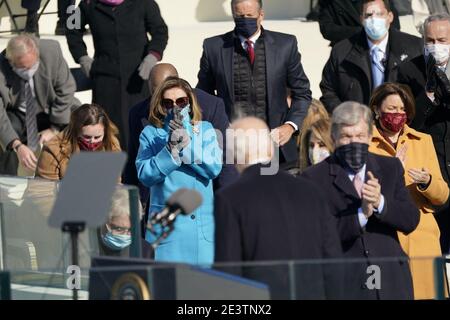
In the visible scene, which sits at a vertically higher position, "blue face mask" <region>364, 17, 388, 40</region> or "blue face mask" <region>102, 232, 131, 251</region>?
"blue face mask" <region>364, 17, 388, 40</region>

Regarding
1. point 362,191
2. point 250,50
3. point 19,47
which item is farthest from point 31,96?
point 362,191

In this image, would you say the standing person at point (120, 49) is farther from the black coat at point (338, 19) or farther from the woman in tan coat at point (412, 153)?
the woman in tan coat at point (412, 153)

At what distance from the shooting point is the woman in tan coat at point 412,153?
11.0 meters

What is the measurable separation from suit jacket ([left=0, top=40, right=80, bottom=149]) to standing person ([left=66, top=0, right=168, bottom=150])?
1.67ft

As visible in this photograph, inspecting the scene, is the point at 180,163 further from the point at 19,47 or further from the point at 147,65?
the point at 147,65

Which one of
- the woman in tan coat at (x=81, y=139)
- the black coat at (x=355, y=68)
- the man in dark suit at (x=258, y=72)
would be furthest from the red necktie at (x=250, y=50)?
the woman in tan coat at (x=81, y=139)

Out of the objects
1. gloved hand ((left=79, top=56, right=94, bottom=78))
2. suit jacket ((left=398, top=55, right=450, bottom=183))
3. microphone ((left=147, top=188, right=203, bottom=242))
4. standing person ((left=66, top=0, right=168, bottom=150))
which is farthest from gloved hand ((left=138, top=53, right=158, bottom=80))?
microphone ((left=147, top=188, right=203, bottom=242))

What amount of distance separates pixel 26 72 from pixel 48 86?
23 centimetres

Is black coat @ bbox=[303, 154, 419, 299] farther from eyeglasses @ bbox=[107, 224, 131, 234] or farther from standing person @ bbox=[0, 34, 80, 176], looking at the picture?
standing person @ bbox=[0, 34, 80, 176]

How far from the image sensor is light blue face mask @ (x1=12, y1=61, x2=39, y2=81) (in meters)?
13.3

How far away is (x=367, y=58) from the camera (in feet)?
43.0

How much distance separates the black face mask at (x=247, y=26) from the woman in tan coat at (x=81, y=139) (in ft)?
4.86

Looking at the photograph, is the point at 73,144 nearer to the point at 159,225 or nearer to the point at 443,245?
the point at 443,245

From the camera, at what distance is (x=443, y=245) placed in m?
12.1
